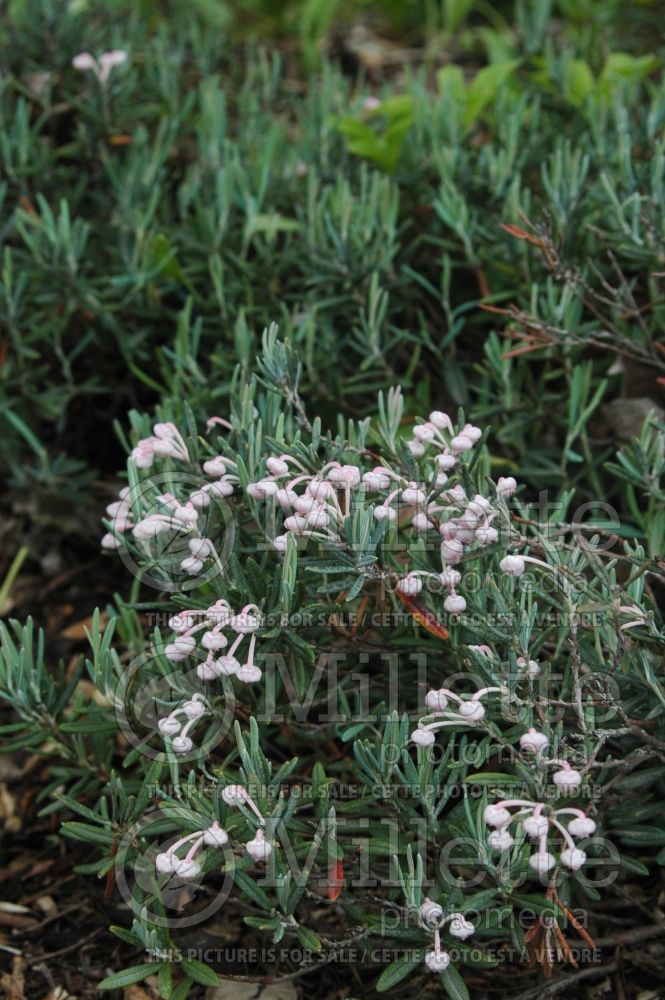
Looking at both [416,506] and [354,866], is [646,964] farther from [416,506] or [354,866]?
[416,506]

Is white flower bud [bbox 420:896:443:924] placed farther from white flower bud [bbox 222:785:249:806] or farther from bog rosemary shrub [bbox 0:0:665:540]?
bog rosemary shrub [bbox 0:0:665:540]

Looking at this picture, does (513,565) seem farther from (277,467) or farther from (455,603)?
(277,467)

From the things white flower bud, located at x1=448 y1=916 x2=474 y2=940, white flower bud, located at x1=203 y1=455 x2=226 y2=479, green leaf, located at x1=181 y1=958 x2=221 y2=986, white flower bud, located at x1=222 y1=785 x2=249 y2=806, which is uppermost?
white flower bud, located at x1=203 y1=455 x2=226 y2=479

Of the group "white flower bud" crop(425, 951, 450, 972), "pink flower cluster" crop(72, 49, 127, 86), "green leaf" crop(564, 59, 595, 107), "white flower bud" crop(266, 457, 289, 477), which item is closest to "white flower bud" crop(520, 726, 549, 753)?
"white flower bud" crop(425, 951, 450, 972)

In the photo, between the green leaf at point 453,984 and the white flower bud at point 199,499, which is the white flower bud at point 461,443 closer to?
the white flower bud at point 199,499

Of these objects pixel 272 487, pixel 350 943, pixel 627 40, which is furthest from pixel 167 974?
pixel 627 40

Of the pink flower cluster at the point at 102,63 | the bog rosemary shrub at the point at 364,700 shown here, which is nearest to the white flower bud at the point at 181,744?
A: the bog rosemary shrub at the point at 364,700

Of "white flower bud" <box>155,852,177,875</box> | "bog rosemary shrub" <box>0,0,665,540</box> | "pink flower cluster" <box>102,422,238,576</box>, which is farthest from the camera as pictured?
"bog rosemary shrub" <box>0,0,665,540</box>
